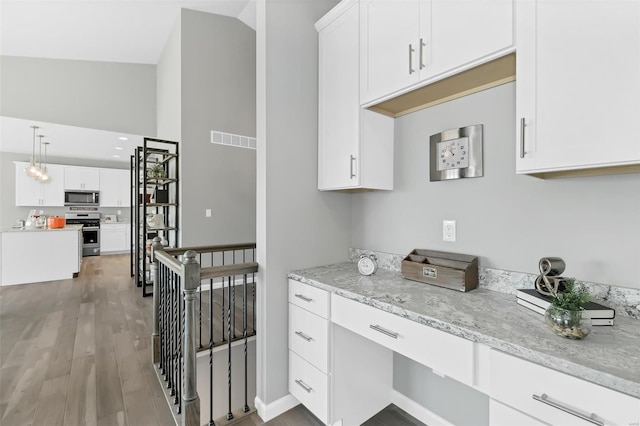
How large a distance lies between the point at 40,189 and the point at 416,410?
32.7 ft

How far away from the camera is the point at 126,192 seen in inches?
340

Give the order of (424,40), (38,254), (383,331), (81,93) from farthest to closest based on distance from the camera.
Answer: (81,93) → (38,254) → (424,40) → (383,331)

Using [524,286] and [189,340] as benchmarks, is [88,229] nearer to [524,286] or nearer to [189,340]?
[189,340]

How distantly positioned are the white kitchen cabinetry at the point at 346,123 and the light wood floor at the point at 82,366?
5.03 feet

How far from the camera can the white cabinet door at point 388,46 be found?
1.46 metres

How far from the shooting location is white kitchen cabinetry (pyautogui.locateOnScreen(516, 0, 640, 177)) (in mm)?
913

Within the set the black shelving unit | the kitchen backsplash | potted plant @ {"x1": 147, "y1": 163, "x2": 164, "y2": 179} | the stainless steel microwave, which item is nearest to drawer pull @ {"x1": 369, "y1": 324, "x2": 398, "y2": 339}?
the kitchen backsplash

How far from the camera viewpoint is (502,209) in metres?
1.46

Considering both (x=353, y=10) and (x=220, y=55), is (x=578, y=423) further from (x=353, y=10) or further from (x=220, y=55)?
(x=220, y=55)

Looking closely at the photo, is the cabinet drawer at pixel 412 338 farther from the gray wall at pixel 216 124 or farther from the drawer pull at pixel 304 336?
the gray wall at pixel 216 124

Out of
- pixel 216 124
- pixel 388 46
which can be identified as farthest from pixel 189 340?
pixel 216 124

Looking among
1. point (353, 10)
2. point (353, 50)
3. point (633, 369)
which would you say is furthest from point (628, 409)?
point (353, 10)

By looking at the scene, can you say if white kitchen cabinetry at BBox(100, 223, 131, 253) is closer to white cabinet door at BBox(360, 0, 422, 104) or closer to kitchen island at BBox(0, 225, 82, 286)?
kitchen island at BBox(0, 225, 82, 286)

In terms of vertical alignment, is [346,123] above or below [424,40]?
Answer: below
